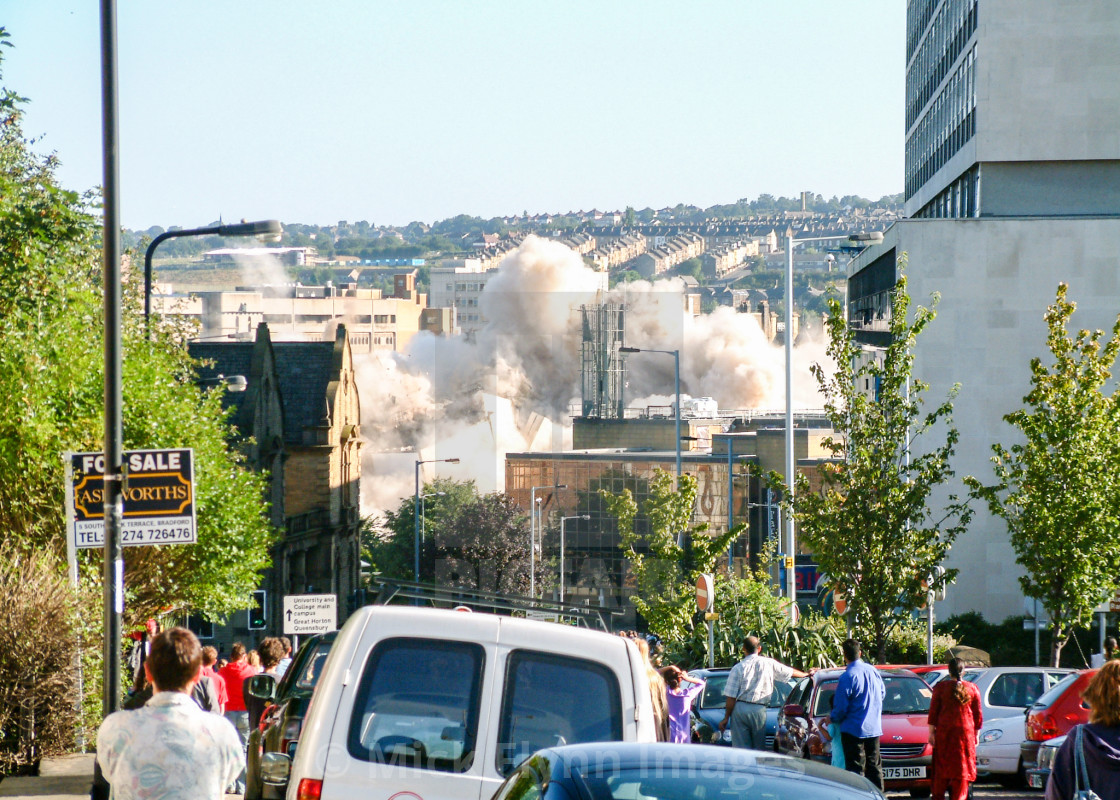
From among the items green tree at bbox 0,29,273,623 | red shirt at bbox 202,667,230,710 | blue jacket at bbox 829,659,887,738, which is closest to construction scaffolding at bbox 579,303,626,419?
green tree at bbox 0,29,273,623

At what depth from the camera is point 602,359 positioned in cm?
15762

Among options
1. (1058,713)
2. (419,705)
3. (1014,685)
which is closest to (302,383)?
(1014,685)

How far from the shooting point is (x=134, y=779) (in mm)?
5820

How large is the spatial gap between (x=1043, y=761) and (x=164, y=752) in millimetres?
9179

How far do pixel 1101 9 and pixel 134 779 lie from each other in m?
45.9

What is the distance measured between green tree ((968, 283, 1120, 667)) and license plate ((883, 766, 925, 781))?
39.2 feet

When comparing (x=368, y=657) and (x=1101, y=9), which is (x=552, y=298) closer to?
(x=1101, y=9)

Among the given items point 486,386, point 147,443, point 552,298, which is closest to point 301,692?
point 147,443

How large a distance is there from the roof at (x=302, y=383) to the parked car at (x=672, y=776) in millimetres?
50067

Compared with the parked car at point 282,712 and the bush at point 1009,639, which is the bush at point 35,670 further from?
the bush at point 1009,639

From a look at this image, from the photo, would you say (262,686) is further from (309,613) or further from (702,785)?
(309,613)

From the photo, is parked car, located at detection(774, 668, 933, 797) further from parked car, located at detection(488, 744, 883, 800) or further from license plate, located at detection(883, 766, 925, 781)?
parked car, located at detection(488, 744, 883, 800)

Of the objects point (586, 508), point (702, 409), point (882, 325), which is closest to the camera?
point (882, 325)

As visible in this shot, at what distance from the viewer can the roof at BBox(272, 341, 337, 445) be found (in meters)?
55.9
